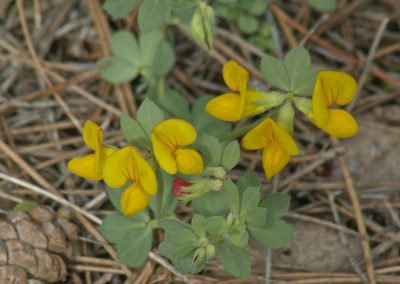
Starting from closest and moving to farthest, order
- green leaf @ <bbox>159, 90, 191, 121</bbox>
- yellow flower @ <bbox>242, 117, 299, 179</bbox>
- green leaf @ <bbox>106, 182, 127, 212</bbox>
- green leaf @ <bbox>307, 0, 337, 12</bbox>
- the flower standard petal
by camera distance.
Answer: the flower standard petal → yellow flower @ <bbox>242, 117, 299, 179</bbox> → green leaf @ <bbox>106, 182, 127, 212</bbox> → green leaf @ <bbox>159, 90, 191, 121</bbox> → green leaf @ <bbox>307, 0, 337, 12</bbox>

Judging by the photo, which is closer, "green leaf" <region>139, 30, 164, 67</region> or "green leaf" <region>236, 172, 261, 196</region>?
"green leaf" <region>236, 172, 261, 196</region>

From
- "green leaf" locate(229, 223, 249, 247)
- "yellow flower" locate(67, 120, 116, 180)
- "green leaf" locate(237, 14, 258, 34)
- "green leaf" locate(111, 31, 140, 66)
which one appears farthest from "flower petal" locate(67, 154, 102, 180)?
"green leaf" locate(237, 14, 258, 34)

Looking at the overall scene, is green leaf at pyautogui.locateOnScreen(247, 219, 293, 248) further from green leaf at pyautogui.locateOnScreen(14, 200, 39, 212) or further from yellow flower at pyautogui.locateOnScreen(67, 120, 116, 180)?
green leaf at pyautogui.locateOnScreen(14, 200, 39, 212)

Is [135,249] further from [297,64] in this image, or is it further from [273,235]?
[297,64]

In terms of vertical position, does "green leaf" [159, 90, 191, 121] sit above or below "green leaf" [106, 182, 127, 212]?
above

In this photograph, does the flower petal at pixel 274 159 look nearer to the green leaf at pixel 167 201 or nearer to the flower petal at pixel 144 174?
the flower petal at pixel 144 174

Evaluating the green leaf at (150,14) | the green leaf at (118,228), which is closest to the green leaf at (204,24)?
the green leaf at (150,14)

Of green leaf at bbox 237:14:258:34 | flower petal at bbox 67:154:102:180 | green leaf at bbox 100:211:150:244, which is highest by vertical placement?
flower petal at bbox 67:154:102:180
